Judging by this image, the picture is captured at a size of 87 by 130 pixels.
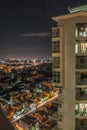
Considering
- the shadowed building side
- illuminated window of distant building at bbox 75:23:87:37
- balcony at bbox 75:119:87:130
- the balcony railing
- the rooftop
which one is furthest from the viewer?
balcony at bbox 75:119:87:130

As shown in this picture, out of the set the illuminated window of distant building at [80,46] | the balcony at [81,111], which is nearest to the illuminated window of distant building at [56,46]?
the illuminated window of distant building at [80,46]

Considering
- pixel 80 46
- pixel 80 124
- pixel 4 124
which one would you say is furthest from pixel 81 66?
pixel 4 124

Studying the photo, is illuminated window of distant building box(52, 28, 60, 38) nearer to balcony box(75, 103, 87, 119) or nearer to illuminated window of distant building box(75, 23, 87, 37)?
illuminated window of distant building box(75, 23, 87, 37)

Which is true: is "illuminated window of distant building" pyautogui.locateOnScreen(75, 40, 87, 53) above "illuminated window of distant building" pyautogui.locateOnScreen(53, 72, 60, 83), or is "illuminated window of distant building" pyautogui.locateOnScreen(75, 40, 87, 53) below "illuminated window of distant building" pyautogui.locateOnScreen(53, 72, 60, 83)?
above

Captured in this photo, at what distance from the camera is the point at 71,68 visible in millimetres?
11242

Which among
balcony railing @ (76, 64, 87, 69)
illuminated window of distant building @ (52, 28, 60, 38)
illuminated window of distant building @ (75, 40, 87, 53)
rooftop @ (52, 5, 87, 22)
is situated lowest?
balcony railing @ (76, 64, 87, 69)

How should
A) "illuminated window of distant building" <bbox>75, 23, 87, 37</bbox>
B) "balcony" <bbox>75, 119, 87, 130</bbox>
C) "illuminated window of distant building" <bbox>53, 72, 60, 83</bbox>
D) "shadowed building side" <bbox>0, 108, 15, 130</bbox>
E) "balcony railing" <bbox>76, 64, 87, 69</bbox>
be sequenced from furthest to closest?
"illuminated window of distant building" <bbox>53, 72, 60, 83</bbox>, "balcony" <bbox>75, 119, 87, 130</bbox>, "illuminated window of distant building" <bbox>75, 23, 87, 37</bbox>, "balcony railing" <bbox>76, 64, 87, 69</bbox>, "shadowed building side" <bbox>0, 108, 15, 130</bbox>

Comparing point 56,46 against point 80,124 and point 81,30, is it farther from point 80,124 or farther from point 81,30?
point 80,124

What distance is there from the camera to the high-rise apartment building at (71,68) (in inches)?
436

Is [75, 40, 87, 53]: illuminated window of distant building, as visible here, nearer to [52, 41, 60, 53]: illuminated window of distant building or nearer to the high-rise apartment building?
the high-rise apartment building

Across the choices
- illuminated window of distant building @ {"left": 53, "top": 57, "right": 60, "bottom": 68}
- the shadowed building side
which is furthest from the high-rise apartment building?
the shadowed building side

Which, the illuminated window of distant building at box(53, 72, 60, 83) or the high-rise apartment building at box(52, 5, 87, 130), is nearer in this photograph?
the high-rise apartment building at box(52, 5, 87, 130)

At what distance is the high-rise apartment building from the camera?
11.1 metres

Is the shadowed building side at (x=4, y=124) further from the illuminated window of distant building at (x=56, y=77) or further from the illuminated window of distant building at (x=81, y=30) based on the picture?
the illuminated window of distant building at (x=56, y=77)
